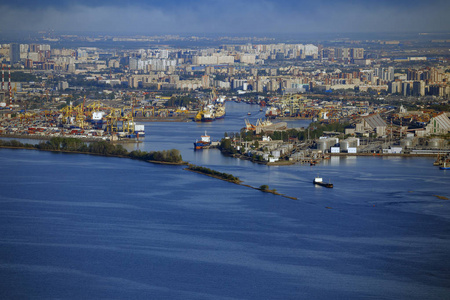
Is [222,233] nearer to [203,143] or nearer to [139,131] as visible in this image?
[203,143]

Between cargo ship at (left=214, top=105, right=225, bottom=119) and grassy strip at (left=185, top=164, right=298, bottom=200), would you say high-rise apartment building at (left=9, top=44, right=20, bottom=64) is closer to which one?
cargo ship at (left=214, top=105, right=225, bottom=119)

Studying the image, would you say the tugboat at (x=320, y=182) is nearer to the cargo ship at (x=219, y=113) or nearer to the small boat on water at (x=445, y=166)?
the small boat on water at (x=445, y=166)

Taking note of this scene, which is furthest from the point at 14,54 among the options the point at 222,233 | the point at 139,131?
the point at 222,233

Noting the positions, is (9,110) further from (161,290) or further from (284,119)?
(161,290)

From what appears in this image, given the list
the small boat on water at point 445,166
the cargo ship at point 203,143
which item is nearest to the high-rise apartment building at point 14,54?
the cargo ship at point 203,143

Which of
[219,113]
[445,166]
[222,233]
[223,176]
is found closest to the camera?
[222,233]

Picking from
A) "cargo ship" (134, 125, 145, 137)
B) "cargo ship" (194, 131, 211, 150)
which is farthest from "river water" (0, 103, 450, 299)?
"cargo ship" (134, 125, 145, 137)

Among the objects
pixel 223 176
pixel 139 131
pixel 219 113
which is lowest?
pixel 223 176

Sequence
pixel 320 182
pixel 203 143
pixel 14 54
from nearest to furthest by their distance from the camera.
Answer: pixel 320 182 < pixel 203 143 < pixel 14 54

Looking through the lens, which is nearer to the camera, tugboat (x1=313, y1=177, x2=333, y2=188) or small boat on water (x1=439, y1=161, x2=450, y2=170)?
tugboat (x1=313, y1=177, x2=333, y2=188)

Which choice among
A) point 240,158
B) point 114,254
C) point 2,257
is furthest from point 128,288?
point 240,158
